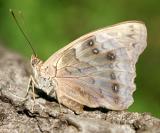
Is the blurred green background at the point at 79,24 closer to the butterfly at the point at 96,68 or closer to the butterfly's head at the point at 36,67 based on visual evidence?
the butterfly at the point at 96,68

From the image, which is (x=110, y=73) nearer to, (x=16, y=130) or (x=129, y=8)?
(x=16, y=130)


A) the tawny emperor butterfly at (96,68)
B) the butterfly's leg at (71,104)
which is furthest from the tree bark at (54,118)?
the tawny emperor butterfly at (96,68)

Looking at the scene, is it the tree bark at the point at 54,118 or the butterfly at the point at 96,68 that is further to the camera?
the butterfly at the point at 96,68

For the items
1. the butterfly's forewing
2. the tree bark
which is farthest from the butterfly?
the tree bark

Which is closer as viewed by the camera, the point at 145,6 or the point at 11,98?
the point at 11,98

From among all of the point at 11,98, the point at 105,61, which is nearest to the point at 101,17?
the point at 105,61

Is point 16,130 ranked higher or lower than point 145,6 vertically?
lower
